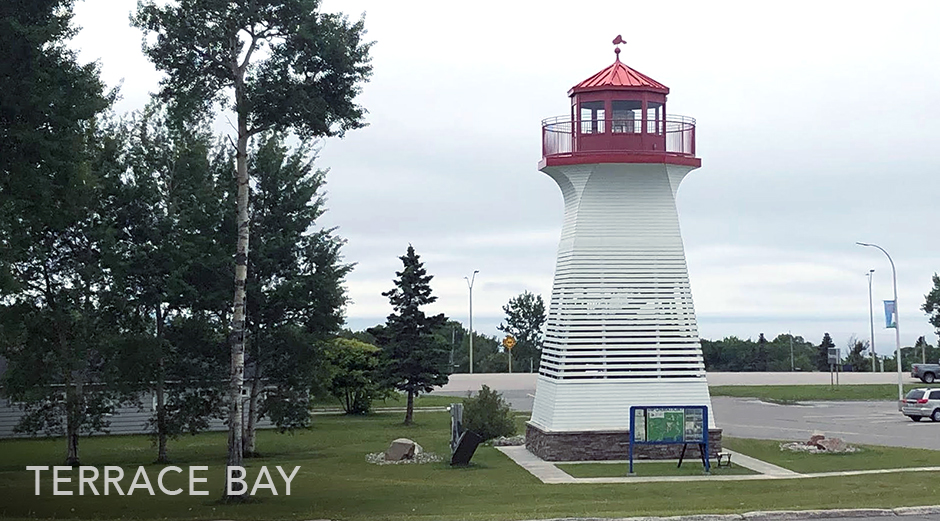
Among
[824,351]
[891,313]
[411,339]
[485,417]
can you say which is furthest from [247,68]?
[824,351]

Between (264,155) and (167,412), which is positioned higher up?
(264,155)

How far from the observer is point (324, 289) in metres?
33.2

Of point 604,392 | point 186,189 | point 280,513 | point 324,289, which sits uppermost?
point 186,189

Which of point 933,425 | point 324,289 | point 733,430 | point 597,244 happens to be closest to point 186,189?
point 324,289

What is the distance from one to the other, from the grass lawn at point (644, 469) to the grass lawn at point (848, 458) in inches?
65.9

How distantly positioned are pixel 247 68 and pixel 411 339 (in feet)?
76.2

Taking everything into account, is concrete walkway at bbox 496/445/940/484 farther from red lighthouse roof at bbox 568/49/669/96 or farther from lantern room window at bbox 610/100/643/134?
red lighthouse roof at bbox 568/49/669/96

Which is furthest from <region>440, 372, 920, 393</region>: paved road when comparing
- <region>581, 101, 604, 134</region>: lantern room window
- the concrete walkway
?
the concrete walkway

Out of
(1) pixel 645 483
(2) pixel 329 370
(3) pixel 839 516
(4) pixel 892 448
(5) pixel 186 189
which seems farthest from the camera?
(2) pixel 329 370

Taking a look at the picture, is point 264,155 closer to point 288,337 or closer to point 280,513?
point 288,337

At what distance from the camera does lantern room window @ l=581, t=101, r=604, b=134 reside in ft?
91.6

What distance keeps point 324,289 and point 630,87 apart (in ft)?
36.6

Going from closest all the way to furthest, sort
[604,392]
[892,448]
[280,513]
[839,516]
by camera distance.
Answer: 1. [839,516]
2. [280,513]
3. [604,392]
4. [892,448]

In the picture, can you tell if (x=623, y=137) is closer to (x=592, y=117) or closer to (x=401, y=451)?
(x=592, y=117)
